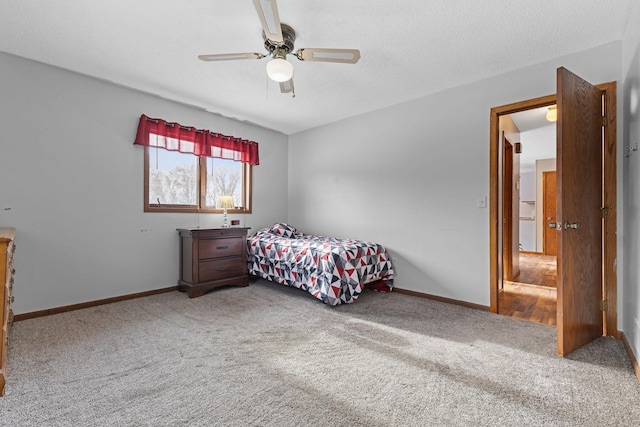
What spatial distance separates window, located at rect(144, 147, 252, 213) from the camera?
3.45 m

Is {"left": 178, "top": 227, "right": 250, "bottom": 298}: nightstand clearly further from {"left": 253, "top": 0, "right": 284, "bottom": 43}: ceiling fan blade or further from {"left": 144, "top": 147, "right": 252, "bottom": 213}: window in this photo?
{"left": 253, "top": 0, "right": 284, "bottom": 43}: ceiling fan blade

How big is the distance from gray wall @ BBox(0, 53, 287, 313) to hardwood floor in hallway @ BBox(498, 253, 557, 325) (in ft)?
12.2

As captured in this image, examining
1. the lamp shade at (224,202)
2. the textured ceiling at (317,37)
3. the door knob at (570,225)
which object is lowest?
the door knob at (570,225)

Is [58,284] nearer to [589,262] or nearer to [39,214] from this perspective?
[39,214]

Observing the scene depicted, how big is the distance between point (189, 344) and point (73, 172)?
2.09 metres

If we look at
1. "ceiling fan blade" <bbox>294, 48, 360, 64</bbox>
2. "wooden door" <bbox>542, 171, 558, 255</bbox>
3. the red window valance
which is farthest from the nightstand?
"wooden door" <bbox>542, 171, 558, 255</bbox>

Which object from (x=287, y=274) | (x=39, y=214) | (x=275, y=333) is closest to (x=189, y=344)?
(x=275, y=333)

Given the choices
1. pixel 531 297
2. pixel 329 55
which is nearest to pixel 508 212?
pixel 531 297

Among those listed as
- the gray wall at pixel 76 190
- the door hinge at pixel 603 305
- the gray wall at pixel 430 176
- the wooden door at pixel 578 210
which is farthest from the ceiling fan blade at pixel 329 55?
the door hinge at pixel 603 305

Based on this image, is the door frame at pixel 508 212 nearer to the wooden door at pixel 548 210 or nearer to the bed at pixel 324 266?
the bed at pixel 324 266

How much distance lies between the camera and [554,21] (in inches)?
81.3

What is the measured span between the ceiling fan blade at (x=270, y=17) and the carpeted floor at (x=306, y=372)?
80.7 inches

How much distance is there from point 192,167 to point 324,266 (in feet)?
7.10

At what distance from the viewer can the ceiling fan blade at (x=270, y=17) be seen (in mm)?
1613
